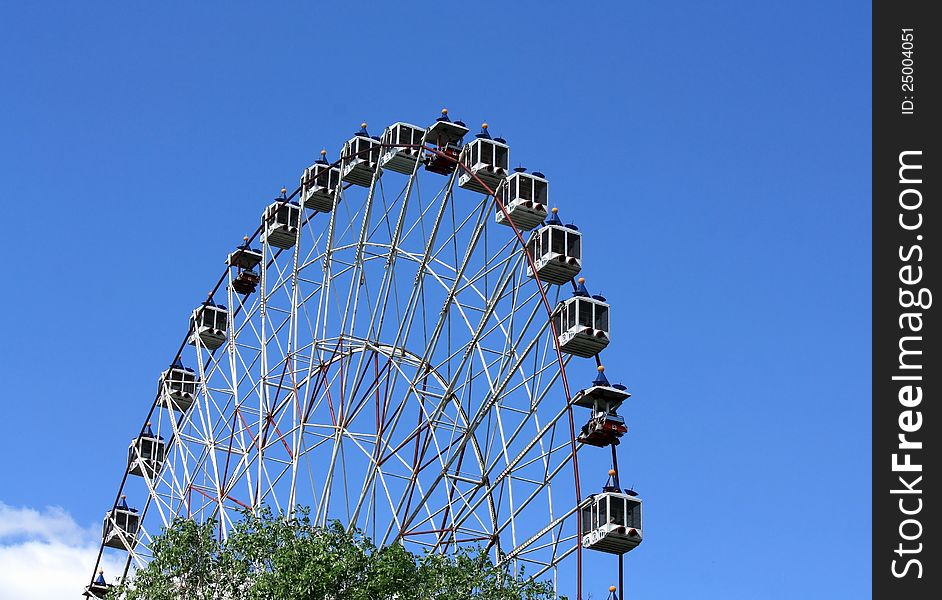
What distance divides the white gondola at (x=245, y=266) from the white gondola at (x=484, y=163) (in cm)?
1158

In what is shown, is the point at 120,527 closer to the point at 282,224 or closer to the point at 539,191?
the point at 282,224

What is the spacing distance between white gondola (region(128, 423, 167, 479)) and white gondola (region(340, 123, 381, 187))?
12525mm

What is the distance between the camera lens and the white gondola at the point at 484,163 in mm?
38844

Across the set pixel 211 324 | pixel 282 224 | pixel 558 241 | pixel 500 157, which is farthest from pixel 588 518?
pixel 211 324

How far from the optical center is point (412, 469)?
125 feet

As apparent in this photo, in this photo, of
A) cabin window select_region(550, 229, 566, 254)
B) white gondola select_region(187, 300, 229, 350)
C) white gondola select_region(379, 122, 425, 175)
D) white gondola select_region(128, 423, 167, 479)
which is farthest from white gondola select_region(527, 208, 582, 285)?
white gondola select_region(128, 423, 167, 479)

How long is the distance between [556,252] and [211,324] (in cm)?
1620

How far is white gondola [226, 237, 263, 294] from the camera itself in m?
48.8

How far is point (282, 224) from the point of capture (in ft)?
153

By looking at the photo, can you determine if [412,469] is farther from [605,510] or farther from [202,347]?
[202,347]

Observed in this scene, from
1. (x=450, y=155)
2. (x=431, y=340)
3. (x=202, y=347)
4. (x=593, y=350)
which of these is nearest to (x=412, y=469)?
(x=431, y=340)

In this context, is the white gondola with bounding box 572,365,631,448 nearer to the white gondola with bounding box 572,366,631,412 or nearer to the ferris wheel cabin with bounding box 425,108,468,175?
the white gondola with bounding box 572,366,631,412

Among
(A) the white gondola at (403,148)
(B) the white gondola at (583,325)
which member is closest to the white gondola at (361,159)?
(A) the white gondola at (403,148)

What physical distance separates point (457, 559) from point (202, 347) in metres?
20.1
